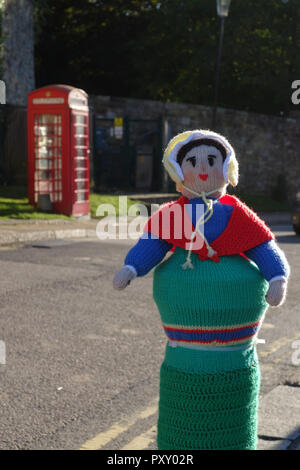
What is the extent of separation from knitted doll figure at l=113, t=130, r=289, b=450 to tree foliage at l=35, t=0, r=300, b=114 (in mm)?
24337

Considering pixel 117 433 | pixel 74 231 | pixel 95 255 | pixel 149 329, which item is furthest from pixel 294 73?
pixel 117 433

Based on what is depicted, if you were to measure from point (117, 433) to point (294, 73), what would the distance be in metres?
25.4

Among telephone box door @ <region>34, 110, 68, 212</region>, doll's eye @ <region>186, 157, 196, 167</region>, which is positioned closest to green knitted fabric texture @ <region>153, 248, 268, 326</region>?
doll's eye @ <region>186, 157, 196, 167</region>

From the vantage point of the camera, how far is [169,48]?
1122 inches

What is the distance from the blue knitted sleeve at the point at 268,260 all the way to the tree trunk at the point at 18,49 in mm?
17901

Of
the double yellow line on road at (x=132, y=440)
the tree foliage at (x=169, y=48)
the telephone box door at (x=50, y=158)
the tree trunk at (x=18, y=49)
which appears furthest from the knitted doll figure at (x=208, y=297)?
the tree foliage at (x=169, y=48)

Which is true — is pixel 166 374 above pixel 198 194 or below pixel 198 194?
below

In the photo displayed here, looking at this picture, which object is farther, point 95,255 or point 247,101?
point 247,101

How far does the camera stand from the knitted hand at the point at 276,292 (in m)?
2.98

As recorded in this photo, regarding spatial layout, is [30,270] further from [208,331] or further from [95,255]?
[208,331]

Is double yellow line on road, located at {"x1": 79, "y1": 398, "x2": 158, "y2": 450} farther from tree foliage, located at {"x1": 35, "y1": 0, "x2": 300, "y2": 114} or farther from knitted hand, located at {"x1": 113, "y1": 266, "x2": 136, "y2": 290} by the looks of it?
tree foliage, located at {"x1": 35, "y1": 0, "x2": 300, "y2": 114}

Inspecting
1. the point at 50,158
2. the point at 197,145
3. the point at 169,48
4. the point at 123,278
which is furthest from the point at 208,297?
the point at 169,48

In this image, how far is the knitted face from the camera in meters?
3.19
